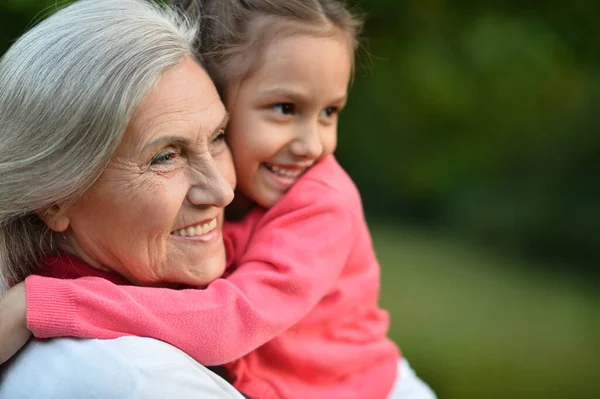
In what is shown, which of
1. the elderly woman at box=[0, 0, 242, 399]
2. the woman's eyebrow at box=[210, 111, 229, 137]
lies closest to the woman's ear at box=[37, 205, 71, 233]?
the elderly woman at box=[0, 0, 242, 399]

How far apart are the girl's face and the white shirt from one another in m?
0.72

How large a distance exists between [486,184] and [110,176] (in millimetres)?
6620

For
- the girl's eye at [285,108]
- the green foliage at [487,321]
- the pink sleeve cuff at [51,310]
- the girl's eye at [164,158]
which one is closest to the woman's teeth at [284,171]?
the girl's eye at [285,108]

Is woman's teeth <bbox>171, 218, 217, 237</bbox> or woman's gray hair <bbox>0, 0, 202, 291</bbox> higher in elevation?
woman's gray hair <bbox>0, 0, 202, 291</bbox>

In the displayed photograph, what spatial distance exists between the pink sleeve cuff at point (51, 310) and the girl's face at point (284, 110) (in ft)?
2.55

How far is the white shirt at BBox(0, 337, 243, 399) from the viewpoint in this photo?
2111mm

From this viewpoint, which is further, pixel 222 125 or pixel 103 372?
pixel 222 125

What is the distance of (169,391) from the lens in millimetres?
2156

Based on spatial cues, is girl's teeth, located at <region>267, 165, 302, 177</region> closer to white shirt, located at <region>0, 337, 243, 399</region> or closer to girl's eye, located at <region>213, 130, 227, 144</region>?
girl's eye, located at <region>213, 130, 227, 144</region>

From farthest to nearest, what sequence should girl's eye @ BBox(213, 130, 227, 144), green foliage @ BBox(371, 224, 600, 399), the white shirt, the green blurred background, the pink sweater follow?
1. the green blurred background
2. green foliage @ BBox(371, 224, 600, 399)
3. girl's eye @ BBox(213, 130, 227, 144)
4. the pink sweater
5. the white shirt

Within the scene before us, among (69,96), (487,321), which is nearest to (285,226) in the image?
(69,96)

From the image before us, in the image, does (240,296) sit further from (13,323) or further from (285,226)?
(13,323)

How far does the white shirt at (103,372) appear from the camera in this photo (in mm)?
2111

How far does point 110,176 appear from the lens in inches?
92.2
